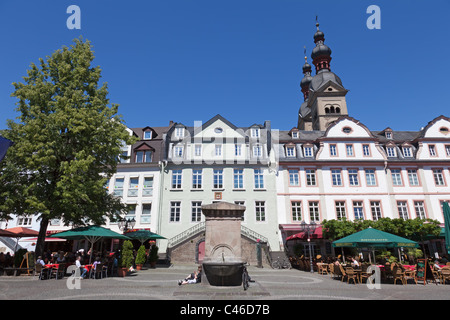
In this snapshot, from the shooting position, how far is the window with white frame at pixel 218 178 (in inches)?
1105

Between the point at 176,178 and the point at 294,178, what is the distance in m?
11.9

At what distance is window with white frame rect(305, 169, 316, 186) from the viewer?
27516mm

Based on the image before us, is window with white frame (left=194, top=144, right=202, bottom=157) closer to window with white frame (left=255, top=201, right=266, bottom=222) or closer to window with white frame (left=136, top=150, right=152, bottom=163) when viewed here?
window with white frame (left=136, top=150, right=152, bottom=163)

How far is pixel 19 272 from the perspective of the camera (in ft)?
48.6

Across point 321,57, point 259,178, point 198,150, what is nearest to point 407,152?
point 259,178

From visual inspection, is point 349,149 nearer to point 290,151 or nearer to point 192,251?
point 290,151

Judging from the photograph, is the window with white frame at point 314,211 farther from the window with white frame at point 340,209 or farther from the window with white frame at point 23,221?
the window with white frame at point 23,221

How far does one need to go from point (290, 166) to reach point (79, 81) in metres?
19.7

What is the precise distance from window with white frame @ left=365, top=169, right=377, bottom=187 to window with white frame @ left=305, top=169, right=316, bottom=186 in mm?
5181

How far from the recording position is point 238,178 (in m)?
28.4

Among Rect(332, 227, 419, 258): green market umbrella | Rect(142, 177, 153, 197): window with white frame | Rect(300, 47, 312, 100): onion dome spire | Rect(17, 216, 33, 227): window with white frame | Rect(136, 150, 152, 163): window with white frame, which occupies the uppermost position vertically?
Rect(300, 47, 312, 100): onion dome spire

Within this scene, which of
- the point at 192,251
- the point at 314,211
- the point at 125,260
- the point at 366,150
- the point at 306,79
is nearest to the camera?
the point at 125,260

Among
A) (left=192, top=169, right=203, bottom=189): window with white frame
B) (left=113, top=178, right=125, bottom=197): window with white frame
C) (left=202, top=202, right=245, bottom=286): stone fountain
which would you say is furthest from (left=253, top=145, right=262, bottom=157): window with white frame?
(left=202, top=202, right=245, bottom=286): stone fountain
